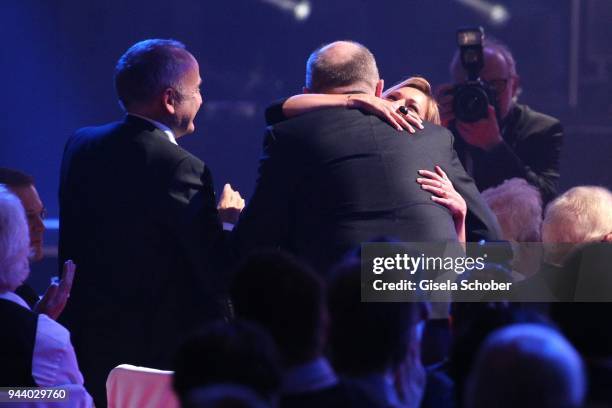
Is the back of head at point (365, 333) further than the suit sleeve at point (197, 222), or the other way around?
the suit sleeve at point (197, 222)

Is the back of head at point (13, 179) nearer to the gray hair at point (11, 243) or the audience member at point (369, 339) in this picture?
the gray hair at point (11, 243)

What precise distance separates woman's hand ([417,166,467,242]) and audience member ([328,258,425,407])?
3.09ft

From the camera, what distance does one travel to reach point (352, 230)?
8.16ft

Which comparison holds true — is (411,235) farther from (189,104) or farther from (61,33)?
(61,33)

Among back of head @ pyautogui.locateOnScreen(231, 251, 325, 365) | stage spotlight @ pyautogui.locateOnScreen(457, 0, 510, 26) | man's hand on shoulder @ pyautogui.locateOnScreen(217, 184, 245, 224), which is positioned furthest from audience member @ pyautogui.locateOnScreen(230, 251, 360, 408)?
stage spotlight @ pyautogui.locateOnScreen(457, 0, 510, 26)

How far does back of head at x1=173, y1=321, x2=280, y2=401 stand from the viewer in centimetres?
128

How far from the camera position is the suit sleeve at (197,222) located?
8.46 feet

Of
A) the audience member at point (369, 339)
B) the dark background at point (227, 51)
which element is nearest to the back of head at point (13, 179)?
the audience member at point (369, 339)

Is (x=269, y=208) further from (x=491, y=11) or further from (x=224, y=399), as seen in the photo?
(x=491, y=11)

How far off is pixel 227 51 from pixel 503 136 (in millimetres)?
3059

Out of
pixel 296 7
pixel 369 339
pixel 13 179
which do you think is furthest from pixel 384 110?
pixel 296 7

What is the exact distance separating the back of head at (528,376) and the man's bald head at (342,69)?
1.51m

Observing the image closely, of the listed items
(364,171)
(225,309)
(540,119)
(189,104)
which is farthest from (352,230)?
(540,119)

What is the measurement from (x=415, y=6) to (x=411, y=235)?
471cm
